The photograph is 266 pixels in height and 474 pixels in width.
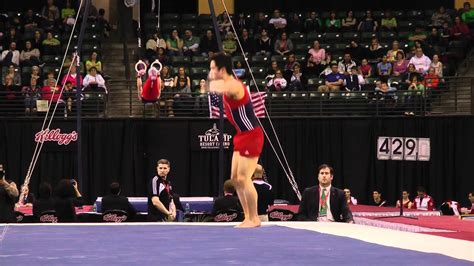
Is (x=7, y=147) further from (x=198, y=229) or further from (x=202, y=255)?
(x=202, y=255)

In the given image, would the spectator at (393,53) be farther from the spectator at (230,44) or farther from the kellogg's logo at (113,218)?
the kellogg's logo at (113,218)

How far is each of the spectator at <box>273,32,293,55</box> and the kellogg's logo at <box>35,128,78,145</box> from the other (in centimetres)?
484

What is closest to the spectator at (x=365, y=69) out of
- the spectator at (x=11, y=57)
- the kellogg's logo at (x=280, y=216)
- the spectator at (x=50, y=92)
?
the spectator at (x=50, y=92)

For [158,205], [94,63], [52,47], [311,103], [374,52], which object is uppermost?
[52,47]

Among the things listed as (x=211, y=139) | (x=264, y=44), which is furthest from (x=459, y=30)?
(x=211, y=139)

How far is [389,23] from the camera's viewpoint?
25.2m

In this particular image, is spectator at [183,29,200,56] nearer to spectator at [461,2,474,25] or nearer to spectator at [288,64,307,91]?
spectator at [288,64,307,91]

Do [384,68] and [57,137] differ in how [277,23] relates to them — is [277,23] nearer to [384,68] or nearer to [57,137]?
[384,68]

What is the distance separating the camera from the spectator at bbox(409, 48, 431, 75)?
22.4m

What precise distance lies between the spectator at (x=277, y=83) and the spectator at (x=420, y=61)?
2529 mm

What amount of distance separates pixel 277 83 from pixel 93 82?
11.7 ft

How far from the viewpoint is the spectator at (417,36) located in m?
24.0

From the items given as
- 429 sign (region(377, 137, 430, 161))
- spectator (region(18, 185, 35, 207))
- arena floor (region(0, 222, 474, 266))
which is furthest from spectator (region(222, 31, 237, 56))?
arena floor (region(0, 222, 474, 266))

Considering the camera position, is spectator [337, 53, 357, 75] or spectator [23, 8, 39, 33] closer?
spectator [337, 53, 357, 75]
